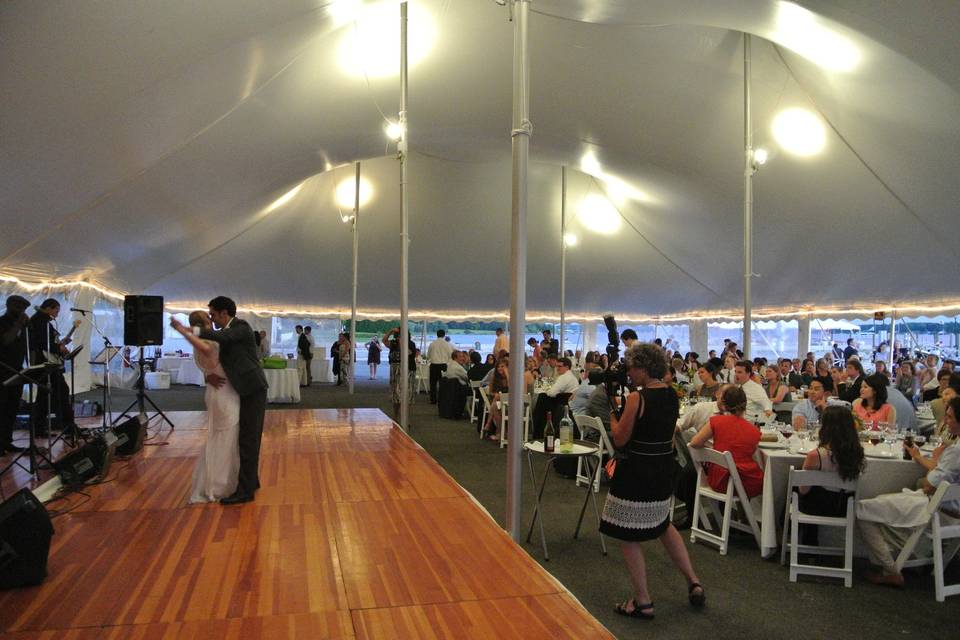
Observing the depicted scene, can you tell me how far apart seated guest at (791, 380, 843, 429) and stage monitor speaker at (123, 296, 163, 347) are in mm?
6084

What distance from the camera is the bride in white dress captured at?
13.8 ft

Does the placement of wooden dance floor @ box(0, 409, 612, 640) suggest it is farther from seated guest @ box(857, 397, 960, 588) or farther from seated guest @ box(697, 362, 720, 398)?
seated guest @ box(697, 362, 720, 398)

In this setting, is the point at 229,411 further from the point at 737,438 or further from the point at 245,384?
the point at 737,438

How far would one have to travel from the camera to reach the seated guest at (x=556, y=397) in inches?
290

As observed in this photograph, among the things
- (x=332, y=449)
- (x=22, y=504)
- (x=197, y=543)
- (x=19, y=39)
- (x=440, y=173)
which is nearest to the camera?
(x=22, y=504)

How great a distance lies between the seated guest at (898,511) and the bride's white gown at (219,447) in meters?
3.82

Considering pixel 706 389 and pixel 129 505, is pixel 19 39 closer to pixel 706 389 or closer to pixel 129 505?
pixel 129 505

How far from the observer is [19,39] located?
3.80m

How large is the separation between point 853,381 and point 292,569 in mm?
6376

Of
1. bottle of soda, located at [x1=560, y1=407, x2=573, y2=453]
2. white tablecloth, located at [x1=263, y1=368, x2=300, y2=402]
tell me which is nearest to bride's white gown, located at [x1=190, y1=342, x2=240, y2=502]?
bottle of soda, located at [x1=560, y1=407, x2=573, y2=453]

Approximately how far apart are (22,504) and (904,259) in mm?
10974

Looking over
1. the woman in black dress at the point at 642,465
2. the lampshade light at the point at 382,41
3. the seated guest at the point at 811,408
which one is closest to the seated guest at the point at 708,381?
the seated guest at the point at 811,408

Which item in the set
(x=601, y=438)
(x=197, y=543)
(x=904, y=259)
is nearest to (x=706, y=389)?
(x=601, y=438)

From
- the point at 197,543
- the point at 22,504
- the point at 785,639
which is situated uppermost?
the point at 22,504
